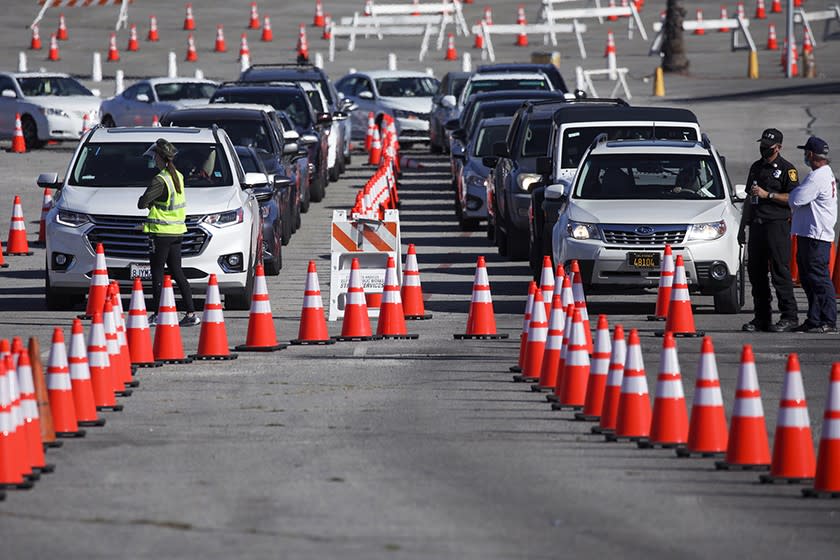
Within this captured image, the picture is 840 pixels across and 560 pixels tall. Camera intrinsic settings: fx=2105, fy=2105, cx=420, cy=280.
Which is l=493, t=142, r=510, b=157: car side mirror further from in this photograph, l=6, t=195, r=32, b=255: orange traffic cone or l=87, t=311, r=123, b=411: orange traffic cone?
l=87, t=311, r=123, b=411: orange traffic cone

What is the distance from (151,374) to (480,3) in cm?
5800

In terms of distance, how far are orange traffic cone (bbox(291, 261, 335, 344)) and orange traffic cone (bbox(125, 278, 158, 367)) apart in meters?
1.64

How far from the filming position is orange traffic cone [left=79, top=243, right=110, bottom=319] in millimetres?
18062

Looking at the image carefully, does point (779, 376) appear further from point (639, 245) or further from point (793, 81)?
point (793, 81)

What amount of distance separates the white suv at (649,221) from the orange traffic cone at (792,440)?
864cm

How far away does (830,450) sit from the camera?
10.2m

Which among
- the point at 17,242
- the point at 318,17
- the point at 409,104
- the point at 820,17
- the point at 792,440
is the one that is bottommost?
the point at 318,17

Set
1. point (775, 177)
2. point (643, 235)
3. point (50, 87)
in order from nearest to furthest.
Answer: point (775, 177)
point (643, 235)
point (50, 87)

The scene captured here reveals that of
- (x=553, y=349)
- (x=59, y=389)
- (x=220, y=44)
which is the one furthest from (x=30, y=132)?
(x=59, y=389)

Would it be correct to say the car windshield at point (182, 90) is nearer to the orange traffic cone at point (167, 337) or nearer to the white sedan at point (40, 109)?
the white sedan at point (40, 109)

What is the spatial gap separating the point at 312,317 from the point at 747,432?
21.6ft

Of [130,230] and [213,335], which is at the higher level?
[213,335]

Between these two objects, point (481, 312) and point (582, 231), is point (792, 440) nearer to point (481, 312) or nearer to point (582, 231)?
point (481, 312)

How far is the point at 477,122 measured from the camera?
100 ft
